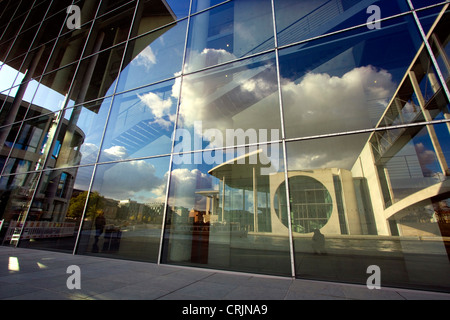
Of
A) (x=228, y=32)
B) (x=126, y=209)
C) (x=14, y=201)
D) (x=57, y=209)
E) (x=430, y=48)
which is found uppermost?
(x=228, y=32)

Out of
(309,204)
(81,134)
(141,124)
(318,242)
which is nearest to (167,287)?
(309,204)

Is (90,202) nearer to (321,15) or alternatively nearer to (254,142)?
(254,142)

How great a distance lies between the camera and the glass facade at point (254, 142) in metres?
6.17

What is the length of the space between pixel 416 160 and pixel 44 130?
17824mm

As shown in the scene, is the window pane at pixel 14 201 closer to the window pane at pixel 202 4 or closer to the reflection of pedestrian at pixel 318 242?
the window pane at pixel 202 4

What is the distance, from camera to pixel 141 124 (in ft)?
29.6

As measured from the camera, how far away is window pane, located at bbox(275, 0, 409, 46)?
599cm

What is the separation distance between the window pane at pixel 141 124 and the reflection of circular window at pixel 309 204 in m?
4.69

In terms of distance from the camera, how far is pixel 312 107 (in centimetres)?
829

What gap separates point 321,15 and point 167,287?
31.9 ft

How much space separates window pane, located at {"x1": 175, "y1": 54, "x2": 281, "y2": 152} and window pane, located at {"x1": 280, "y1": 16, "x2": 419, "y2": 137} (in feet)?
2.63

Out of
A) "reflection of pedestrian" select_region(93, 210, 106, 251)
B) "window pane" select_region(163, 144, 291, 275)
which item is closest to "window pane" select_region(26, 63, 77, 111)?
"reflection of pedestrian" select_region(93, 210, 106, 251)

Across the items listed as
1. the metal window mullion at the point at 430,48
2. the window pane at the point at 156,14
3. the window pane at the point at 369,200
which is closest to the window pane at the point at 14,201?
the window pane at the point at 156,14

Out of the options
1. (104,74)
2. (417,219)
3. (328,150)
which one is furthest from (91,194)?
(417,219)
